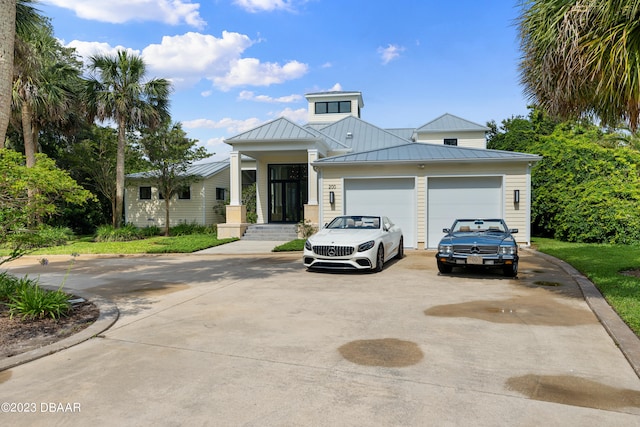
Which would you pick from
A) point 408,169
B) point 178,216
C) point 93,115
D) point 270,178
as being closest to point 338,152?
point 270,178

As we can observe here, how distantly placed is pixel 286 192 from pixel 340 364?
18286 mm

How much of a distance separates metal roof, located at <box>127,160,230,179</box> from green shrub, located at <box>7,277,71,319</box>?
17.7 metres

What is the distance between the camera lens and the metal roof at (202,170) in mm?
24292

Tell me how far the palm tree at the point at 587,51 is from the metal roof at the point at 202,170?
19841mm

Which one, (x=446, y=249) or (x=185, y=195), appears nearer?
(x=446, y=249)

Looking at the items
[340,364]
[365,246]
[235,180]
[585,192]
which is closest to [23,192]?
[340,364]

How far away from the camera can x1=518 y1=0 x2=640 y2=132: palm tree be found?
19.1 feet

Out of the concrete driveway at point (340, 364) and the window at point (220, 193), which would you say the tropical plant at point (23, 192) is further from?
the window at point (220, 193)

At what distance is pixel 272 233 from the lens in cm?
1866

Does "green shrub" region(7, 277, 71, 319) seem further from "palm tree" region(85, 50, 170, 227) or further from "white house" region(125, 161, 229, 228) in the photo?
"white house" region(125, 161, 229, 228)

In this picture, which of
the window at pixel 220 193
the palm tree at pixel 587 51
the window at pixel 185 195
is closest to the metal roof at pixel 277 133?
the window at pixel 185 195

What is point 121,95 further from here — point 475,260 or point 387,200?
point 475,260

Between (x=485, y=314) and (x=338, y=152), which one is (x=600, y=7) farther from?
(x=338, y=152)

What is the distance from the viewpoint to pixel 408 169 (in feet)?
48.6
